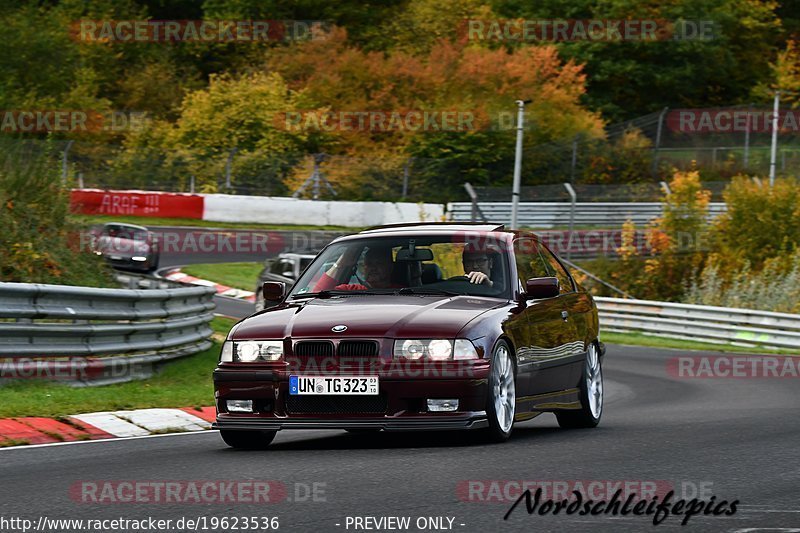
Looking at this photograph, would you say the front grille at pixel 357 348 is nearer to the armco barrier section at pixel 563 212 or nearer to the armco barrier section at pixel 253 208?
the armco barrier section at pixel 563 212

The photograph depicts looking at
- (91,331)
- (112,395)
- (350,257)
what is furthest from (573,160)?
(350,257)

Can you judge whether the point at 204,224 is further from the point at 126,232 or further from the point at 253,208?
the point at 126,232

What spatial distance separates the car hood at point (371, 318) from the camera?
360 inches

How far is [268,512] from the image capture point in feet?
21.5

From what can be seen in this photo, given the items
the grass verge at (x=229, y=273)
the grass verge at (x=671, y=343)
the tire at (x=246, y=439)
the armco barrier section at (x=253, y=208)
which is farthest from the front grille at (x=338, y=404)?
the armco barrier section at (x=253, y=208)

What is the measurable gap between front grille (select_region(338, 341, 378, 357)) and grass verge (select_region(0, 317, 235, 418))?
9.91 feet

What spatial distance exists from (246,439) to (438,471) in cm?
219

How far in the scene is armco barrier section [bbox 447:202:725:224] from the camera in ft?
140

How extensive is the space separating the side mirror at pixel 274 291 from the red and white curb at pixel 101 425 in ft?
4.89

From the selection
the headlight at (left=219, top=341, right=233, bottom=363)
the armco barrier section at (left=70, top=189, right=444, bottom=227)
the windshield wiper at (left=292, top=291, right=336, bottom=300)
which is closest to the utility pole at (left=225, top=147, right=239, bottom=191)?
the armco barrier section at (left=70, top=189, right=444, bottom=227)

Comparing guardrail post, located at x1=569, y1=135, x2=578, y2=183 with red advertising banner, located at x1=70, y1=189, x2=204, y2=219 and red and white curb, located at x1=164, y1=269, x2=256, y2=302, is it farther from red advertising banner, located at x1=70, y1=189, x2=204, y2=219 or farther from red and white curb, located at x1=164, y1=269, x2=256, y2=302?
red and white curb, located at x1=164, y1=269, x2=256, y2=302

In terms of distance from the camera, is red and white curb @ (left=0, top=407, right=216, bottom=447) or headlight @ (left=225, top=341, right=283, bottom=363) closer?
headlight @ (left=225, top=341, right=283, bottom=363)

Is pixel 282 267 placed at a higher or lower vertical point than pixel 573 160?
lower

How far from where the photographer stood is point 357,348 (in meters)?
9.08
